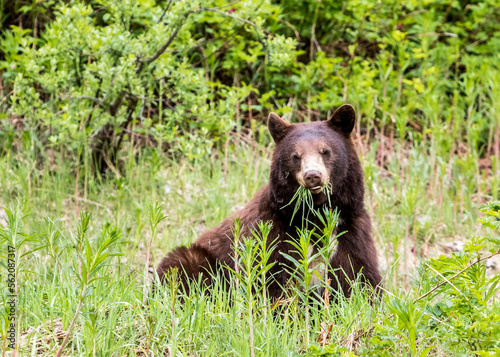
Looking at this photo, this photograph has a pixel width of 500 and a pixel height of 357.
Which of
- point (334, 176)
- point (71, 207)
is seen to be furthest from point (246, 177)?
point (334, 176)

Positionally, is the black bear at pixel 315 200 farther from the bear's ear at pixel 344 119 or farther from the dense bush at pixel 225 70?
the dense bush at pixel 225 70

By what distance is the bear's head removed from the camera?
3.67 meters

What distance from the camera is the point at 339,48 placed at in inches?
327

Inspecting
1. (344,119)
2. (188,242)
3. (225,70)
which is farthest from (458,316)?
(225,70)

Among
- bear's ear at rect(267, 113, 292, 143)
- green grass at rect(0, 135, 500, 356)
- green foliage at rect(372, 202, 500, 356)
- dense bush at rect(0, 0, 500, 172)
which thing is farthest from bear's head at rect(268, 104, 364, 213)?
dense bush at rect(0, 0, 500, 172)

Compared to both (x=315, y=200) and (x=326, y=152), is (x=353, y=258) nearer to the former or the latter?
(x=315, y=200)

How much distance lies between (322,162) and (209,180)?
251 centimetres

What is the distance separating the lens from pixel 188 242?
477 cm

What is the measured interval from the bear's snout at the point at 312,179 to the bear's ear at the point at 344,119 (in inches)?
26.8

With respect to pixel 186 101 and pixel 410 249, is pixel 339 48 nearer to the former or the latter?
pixel 186 101

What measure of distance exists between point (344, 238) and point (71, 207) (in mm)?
3156

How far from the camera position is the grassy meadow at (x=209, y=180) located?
7.87ft

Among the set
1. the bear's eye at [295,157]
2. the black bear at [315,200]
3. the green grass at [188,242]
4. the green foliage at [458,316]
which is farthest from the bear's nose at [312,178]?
the green foliage at [458,316]

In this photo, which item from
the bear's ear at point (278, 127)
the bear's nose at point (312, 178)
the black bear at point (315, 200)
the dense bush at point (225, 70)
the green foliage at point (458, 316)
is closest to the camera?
the green foliage at point (458, 316)
